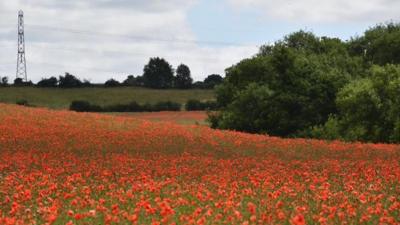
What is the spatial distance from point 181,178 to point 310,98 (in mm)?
38406

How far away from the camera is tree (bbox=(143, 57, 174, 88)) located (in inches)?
5335

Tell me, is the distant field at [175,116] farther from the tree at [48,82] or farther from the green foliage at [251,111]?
the tree at [48,82]

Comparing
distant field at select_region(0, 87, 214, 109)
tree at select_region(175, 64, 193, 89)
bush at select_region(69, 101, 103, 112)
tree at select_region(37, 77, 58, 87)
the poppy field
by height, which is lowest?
the poppy field

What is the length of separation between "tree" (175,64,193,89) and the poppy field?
3450 inches

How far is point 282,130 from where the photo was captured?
176 feet

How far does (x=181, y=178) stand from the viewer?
56.0 ft

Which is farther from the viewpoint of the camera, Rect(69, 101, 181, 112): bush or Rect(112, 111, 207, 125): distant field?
Rect(69, 101, 181, 112): bush

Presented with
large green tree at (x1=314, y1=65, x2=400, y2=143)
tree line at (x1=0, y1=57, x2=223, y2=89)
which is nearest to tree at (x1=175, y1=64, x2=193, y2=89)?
tree line at (x1=0, y1=57, x2=223, y2=89)

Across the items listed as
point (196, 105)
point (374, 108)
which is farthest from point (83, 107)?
point (374, 108)

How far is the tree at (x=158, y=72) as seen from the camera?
136 metres

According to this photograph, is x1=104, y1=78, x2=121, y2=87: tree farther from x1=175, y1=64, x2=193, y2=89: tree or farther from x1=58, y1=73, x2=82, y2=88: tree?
x1=175, y1=64, x2=193, y2=89: tree

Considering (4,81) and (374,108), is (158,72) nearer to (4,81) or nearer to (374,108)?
(4,81)

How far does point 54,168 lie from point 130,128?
1932 cm

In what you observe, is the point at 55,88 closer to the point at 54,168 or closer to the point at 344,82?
the point at 344,82
